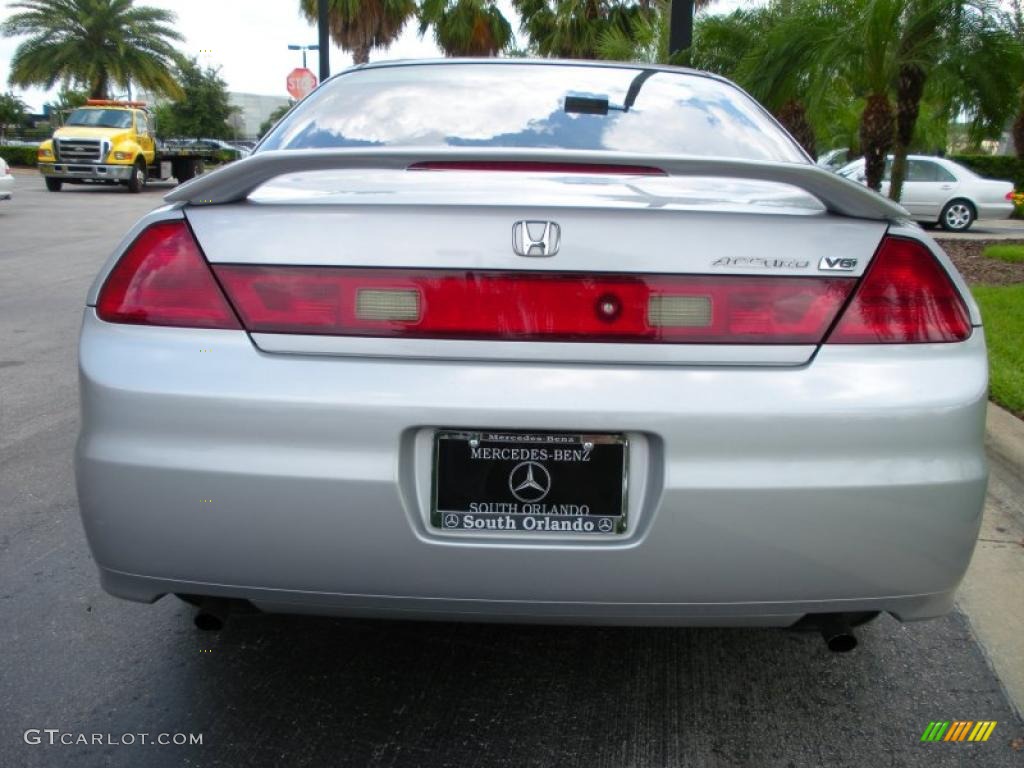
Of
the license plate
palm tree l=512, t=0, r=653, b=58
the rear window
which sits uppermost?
palm tree l=512, t=0, r=653, b=58

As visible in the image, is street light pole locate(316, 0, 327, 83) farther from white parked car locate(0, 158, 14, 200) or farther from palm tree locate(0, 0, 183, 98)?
palm tree locate(0, 0, 183, 98)

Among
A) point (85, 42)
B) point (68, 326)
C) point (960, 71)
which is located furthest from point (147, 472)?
point (85, 42)

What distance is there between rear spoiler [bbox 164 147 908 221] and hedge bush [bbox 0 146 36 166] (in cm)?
4245

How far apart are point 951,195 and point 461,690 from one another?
19.1m

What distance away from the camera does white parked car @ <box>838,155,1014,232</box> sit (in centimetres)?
1928

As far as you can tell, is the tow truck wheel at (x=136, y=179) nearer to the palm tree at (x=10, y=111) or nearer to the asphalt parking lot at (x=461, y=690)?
the asphalt parking lot at (x=461, y=690)

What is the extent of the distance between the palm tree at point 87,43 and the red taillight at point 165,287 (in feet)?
148

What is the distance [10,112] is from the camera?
50375mm

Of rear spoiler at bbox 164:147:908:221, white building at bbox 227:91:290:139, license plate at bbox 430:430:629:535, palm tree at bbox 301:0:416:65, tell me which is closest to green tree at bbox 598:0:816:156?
rear spoiler at bbox 164:147:908:221

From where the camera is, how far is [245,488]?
80.4 inches

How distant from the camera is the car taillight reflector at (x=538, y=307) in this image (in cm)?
207

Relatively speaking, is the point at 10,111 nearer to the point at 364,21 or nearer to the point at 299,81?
the point at 364,21

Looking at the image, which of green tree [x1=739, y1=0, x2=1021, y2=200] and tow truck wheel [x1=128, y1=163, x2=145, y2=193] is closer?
green tree [x1=739, y1=0, x2=1021, y2=200]

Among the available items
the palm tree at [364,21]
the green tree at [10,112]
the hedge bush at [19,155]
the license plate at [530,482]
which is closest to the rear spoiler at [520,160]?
the license plate at [530,482]
